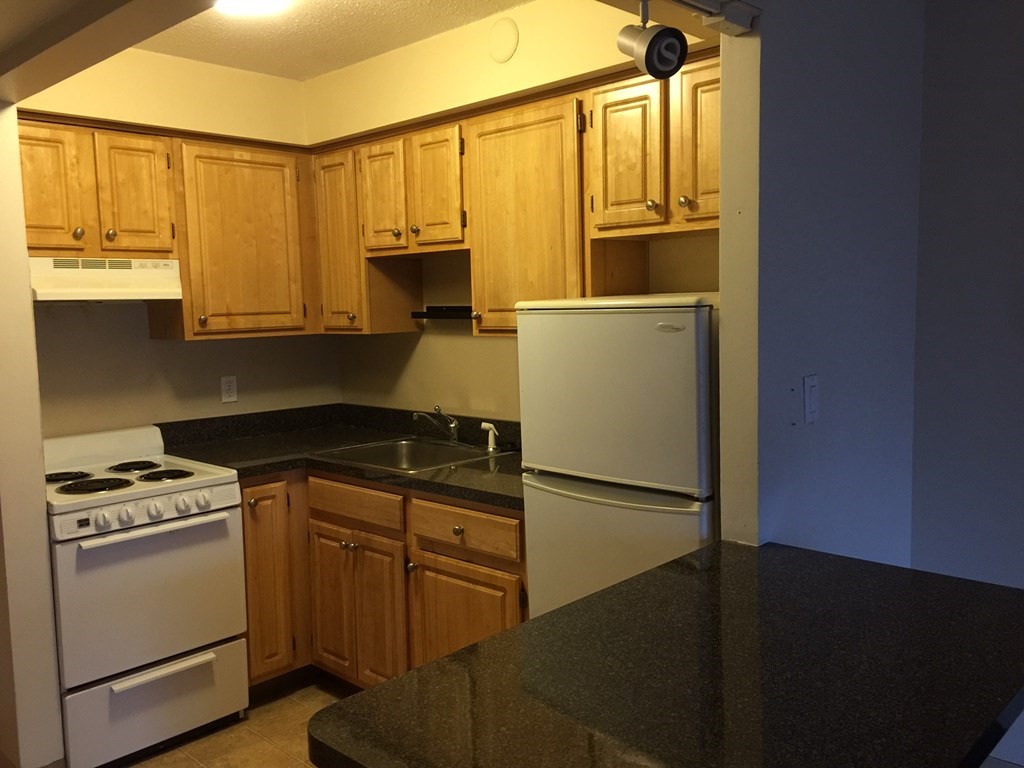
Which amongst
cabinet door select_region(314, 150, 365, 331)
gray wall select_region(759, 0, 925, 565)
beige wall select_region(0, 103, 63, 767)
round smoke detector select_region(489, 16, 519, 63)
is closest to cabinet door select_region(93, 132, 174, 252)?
beige wall select_region(0, 103, 63, 767)

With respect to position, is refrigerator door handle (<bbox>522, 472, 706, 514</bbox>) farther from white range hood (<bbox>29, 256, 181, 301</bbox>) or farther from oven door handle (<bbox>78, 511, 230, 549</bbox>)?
white range hood (<bbox>29, 256, 181, 301</bbox>)

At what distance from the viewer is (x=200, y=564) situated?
9.70 ft

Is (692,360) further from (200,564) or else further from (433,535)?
(200,564)

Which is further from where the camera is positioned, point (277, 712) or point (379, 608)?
point (277, 712)

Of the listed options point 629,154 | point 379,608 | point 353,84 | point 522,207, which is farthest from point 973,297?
point 353,84

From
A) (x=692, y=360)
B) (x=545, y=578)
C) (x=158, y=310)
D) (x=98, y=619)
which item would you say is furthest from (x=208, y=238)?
(x=692, y=360)

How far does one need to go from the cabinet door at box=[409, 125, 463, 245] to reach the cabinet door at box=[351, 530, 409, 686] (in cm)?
117

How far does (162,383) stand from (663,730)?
3009 millimetres

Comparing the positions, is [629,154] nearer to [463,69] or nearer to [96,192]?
[463,69]

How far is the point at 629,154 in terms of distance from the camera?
2.55 m

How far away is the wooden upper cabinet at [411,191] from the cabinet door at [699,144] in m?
0.97

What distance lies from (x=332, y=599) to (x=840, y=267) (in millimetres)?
2229

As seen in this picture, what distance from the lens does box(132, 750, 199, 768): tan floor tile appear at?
2841mm

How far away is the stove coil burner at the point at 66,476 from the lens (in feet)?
9.88
